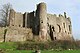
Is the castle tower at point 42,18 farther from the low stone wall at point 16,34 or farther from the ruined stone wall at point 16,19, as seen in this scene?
the ruined stone wall at point 16,19

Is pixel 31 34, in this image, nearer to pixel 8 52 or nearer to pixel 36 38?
pixel 36 38

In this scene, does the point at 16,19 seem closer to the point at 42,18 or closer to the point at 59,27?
the point at 42,18

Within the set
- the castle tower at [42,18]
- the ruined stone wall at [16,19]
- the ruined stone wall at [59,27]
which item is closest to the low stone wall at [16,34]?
the castle tower at [42,18]

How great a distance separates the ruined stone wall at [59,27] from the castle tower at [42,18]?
11.7 feet

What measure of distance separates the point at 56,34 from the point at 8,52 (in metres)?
25.1

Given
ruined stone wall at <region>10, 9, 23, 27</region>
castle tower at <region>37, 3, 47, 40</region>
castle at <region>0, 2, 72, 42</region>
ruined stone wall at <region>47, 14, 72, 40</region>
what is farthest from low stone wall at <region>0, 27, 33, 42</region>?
ruined stone wall at <region>47, 14, 72, 40</region>

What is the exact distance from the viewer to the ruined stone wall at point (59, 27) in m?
58.5

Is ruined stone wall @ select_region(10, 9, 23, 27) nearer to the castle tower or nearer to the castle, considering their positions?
the castle

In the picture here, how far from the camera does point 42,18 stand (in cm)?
5512

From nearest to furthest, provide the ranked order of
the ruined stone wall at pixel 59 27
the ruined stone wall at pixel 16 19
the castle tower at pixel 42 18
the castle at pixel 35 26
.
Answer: the castle at pixel 35 26 < the castle tower at pixel 42 18 < the ruined stone wall at pixel 16 19 < the ruined stone wall at pixel 59 27

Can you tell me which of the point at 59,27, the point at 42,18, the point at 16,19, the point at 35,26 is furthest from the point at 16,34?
the point at 59,27

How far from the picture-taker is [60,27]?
62.8 meters

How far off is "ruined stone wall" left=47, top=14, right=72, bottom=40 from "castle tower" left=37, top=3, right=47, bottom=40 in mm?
3572

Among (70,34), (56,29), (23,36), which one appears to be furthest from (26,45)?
(70,34)
